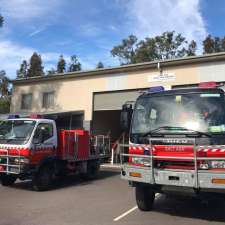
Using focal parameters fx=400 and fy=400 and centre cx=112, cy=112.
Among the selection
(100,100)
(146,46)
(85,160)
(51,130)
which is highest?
(146,46)

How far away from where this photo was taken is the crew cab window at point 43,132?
41.4 ft

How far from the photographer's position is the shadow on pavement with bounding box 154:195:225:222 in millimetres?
8845

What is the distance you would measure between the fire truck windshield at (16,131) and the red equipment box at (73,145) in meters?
1.47

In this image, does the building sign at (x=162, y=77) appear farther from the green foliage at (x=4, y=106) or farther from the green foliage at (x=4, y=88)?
the green foliage at (x=4, y=88)

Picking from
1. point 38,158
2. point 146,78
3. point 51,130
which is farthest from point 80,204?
point 146,78

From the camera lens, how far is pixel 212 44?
56.2 metres

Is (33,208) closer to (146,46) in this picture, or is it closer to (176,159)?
(176,159)

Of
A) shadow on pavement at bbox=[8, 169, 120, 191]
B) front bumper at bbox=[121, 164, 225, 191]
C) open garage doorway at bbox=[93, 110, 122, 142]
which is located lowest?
shadow on pavement at bbox=[8, 169, 120, 191]

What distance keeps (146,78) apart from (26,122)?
11.3m

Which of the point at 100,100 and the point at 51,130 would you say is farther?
the point at 100,100

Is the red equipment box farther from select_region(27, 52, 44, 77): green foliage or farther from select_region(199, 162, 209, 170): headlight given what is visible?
select_region(27, 52, 44, 77): green foliage

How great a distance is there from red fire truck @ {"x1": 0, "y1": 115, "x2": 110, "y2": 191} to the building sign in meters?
8.53

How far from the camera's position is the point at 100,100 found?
81.8 ft

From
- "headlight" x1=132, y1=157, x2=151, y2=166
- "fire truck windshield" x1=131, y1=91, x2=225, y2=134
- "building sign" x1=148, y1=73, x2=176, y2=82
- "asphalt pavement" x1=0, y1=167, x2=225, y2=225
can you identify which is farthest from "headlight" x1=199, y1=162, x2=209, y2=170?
"building sign" x1=148, y1=73, x2=176, y2=82
